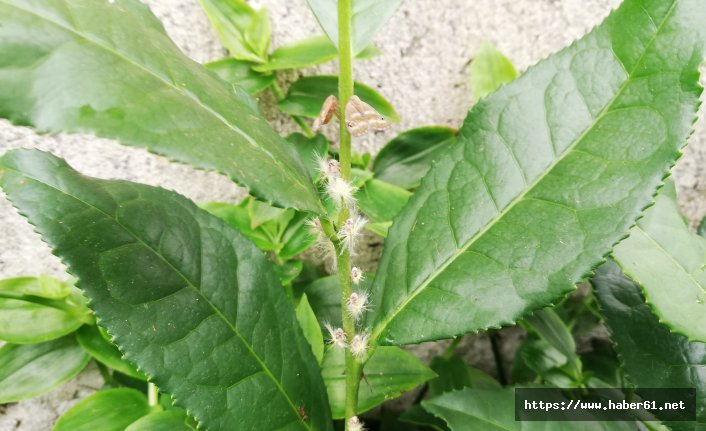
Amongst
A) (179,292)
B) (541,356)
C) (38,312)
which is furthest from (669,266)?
(38,312)

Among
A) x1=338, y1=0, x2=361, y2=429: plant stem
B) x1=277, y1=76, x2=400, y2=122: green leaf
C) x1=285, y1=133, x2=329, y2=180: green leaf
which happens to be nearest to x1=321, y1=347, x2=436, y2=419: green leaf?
x1=338, y1=0, x2=361, y2=429: plant stem

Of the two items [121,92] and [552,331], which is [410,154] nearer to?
[552,331]

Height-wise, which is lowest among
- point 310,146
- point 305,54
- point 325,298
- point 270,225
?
point 325,298

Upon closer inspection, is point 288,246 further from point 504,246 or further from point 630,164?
A: point 630,164

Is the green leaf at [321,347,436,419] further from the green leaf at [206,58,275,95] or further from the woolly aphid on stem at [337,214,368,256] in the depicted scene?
the green leaf at [206,58,275,95]

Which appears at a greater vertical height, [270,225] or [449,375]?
[270,225]

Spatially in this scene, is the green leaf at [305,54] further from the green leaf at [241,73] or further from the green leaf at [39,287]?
the green leaf at [39,287]
